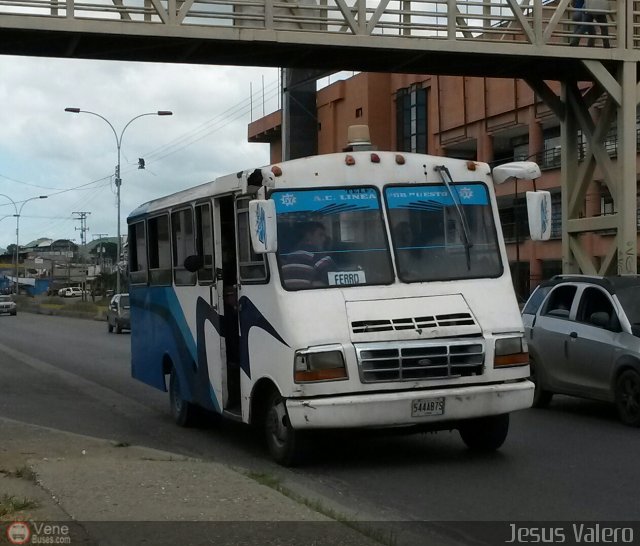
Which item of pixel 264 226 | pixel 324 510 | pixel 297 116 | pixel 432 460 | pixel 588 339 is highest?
pixel 297 116

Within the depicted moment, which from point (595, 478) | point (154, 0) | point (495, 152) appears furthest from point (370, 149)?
point (495, 152)

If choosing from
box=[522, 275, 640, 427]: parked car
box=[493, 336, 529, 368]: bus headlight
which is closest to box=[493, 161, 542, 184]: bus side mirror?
box=[493, 336, 529, 368]: bus headlight

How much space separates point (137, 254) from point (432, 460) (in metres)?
5.77

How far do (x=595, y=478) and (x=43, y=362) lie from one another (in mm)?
17581

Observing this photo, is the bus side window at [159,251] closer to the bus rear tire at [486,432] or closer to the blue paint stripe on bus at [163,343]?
the blue paint stripe on bus at [163,343]

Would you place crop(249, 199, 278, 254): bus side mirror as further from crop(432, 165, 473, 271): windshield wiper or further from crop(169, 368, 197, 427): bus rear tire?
crop(169, 368, 197, 427): bus rear tire

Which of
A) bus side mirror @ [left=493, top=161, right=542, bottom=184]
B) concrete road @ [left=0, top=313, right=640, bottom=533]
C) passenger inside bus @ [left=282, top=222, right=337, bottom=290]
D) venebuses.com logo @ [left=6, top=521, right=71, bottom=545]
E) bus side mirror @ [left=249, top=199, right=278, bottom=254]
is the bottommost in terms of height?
concrete road @ [left=0, top=313, right=640, bottom=533]

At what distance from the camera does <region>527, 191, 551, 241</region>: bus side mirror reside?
970 cm

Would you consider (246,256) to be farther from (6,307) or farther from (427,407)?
(6,307)

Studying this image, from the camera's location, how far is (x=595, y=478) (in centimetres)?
873

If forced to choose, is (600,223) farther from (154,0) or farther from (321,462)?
(321,462)

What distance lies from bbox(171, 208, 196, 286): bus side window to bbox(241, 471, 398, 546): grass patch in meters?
3.43

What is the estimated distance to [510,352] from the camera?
918 centimetres

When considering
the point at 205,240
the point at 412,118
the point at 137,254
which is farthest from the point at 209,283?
the point at 412,118
